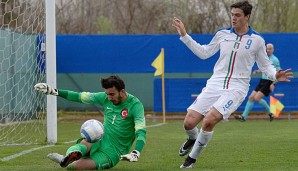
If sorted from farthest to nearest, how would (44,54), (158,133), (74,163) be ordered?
(158,133), (44,54), (74,163)

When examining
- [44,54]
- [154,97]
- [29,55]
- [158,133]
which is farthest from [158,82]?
[44,54]

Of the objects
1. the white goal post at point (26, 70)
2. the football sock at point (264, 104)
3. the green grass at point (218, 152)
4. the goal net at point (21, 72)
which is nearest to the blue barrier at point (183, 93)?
the football sock at point (264, 104)

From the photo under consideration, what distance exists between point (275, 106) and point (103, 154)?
12988 millimetres

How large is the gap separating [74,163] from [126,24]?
2253cm

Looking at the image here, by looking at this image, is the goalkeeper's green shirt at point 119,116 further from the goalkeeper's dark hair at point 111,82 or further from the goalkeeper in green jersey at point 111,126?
the goalkeeper's dark hair at point 111,82

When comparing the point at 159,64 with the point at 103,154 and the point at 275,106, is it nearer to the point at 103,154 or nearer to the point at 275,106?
the point at 275,106

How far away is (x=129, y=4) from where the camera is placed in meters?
30.8

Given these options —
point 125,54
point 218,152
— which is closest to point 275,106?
point 125,54

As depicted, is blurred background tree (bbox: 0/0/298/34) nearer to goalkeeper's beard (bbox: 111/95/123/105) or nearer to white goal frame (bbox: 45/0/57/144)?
white goal frame (bbox: 45/0/57/144)

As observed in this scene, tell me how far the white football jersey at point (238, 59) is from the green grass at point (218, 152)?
1045mm

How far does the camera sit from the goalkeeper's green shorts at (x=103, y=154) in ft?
29.5

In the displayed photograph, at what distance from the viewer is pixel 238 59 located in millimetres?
9492

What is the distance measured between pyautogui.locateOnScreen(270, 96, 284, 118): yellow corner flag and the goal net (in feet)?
27.0

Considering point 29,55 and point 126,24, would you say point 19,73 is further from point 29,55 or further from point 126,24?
point 126,24
